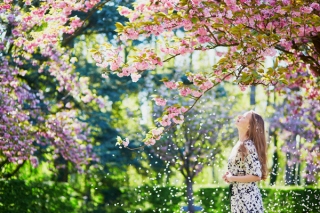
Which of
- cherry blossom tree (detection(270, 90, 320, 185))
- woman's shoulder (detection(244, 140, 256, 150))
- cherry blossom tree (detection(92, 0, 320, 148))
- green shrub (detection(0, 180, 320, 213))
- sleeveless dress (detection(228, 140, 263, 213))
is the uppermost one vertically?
cherry blossom tree (detection(92, 0, 320, 148))

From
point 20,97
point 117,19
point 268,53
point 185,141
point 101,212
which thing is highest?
point 117,19

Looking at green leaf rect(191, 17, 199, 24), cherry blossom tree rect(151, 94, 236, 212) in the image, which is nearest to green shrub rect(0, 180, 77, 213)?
cherry blossom tree rect(151, 94, 236, 212)

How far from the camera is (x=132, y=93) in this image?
1432 centimetres

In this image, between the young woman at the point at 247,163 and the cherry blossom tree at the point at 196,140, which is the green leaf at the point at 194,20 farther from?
the cherry blossom tree at the point at 196,140

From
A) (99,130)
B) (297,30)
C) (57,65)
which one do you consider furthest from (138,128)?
(297,30)

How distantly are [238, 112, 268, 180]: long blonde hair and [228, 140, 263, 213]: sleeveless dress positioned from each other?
37 mm

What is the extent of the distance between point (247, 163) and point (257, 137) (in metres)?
0.23

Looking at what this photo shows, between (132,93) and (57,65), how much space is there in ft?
14.4

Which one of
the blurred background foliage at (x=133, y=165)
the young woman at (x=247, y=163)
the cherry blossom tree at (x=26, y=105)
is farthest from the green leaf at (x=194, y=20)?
the blurred background foliage at (x=133, y=165)

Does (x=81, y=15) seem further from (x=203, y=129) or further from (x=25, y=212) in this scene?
(x=25, y=212)

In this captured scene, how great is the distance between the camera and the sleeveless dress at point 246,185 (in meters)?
4.71

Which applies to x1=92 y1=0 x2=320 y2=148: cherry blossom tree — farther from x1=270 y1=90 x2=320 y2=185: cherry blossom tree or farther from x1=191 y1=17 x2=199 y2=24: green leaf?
x1=270 y1=90 x2=320 y2=185: cherry blossom tree

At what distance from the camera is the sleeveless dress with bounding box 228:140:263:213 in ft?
15.5

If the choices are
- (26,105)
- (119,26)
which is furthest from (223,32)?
(26,105)
